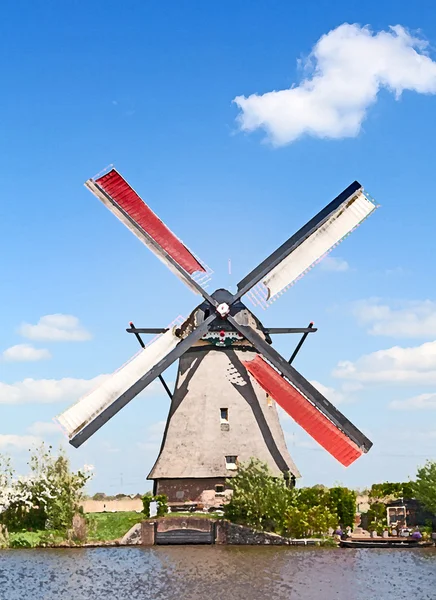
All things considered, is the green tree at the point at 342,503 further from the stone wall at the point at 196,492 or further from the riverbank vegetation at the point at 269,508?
the stone wall at the point at 196,492

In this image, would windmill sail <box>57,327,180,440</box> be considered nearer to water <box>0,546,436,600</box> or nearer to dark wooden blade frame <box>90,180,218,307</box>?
dark wooden blade frame <box>90,180,218,307</box>

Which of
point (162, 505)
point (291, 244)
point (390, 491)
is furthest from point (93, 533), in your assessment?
point (390, 491)

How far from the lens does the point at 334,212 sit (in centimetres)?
4366

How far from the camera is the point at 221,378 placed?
45906mm

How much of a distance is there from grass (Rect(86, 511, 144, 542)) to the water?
2471 millimetres

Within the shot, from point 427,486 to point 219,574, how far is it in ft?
61.2

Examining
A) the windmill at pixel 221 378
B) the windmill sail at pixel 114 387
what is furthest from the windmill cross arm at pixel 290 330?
the windmill sail at pixel 114 387

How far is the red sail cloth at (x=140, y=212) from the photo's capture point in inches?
1704

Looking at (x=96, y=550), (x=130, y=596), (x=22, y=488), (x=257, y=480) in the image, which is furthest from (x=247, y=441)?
(x=130, y=596)

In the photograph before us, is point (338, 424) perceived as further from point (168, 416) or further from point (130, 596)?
point (130, 596)

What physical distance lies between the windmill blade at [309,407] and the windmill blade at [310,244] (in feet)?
8.18

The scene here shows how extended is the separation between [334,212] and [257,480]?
1355 cm

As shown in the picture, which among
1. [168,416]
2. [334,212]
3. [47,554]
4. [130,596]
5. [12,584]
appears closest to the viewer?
[130,596]

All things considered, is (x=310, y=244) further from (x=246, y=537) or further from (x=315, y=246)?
(x=246, y=537)
